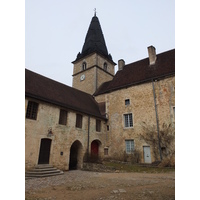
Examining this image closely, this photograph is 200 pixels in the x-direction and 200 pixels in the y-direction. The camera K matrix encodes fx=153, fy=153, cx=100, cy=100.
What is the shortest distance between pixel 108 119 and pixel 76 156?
4.57m

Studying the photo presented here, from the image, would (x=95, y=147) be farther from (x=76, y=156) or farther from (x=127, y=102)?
(x=127, y=102)

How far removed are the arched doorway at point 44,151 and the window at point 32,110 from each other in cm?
163

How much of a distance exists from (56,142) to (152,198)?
7714 millimetres

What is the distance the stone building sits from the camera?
9500mm

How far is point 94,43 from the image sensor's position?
25469 mm

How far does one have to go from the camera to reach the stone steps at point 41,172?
25.5 ft

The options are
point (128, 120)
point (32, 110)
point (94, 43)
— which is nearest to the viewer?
point (32, 110)

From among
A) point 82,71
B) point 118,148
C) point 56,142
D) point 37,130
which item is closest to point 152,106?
point 118,148

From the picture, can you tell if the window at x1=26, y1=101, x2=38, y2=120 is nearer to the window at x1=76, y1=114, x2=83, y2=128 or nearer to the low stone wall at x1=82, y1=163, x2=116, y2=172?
the window at x1=76, y1=114, x2=83, y2=128

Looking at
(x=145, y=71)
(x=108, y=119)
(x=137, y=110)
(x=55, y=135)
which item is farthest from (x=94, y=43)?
(x=55, y=135)

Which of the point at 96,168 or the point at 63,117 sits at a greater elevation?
the point at 63,117

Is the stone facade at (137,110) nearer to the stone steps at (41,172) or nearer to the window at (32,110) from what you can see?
the stone steps at (41,172)

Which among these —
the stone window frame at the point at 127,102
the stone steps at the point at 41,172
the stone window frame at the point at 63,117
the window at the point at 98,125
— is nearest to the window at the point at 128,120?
the stone window frame at the point at 127,102

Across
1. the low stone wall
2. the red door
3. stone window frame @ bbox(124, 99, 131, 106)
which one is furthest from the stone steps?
stone window frame @ bbox(124, 99, 131, 106)
